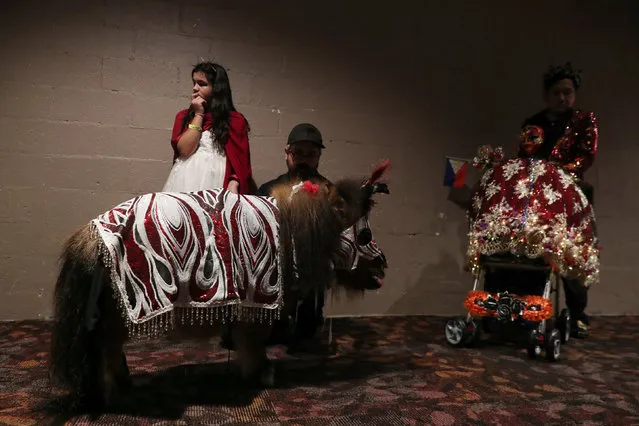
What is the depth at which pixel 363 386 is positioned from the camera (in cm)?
238

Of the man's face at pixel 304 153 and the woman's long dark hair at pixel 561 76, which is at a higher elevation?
the woman's long dark hair at pixel 561 76

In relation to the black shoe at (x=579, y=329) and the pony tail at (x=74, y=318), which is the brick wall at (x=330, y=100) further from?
the pony tail at (x=74, y=318)

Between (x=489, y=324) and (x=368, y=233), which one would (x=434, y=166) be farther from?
(x=368, y=233)

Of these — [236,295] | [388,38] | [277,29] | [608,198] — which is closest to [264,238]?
[236,295]

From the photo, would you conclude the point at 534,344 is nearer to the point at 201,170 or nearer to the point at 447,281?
the point at 447,281

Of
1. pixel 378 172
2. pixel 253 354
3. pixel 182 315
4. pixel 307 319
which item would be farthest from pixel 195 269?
pixel 307 319

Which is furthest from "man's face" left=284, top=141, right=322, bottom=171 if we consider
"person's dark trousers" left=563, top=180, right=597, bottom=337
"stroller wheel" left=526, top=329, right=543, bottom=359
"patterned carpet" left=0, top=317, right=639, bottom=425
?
"person's dark trousers" left=563, top=180, right=597, bottom=337

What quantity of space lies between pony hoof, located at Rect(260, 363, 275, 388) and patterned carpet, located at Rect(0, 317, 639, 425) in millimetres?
35

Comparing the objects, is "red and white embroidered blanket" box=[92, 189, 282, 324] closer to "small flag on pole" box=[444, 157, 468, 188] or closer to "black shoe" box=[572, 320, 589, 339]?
"small flag on pole" box=[444, 157, 468, 188]

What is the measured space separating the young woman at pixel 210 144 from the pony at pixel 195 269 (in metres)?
0.56

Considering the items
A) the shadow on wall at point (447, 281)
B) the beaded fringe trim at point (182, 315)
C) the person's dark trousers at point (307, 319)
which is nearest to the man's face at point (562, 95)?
the shadow on wall at point (447, 281)

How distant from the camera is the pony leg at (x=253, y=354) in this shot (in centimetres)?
223

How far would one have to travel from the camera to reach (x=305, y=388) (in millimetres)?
2314

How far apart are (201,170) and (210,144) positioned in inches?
5.8
